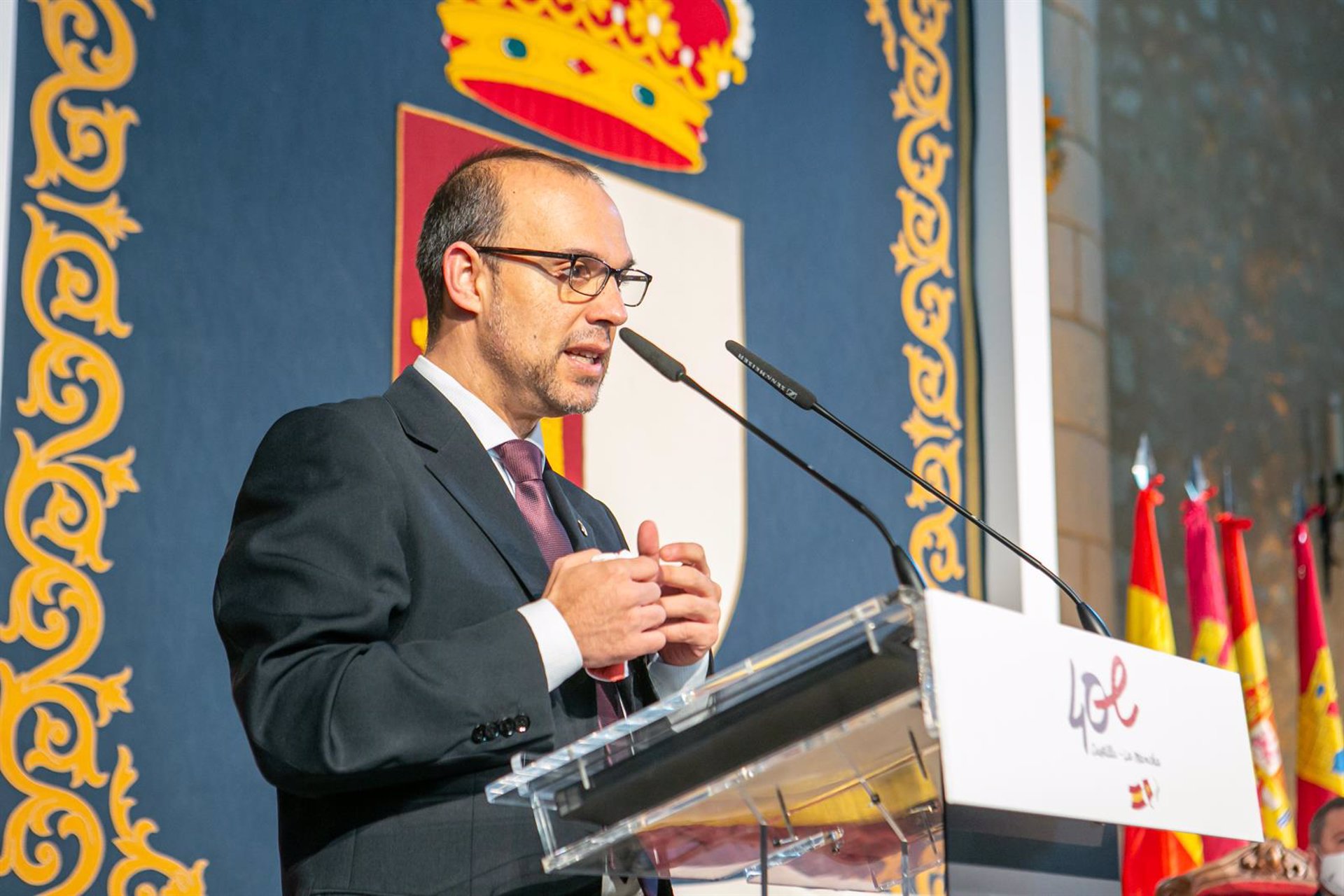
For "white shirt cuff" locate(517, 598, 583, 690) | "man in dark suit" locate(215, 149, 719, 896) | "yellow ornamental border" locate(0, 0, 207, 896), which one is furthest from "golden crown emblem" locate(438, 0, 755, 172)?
"white shirt cuff" locate(517, 598, 583, 690)

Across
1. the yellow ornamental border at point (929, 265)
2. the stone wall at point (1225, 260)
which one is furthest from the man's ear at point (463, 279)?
the stone wall at point (1225, 260)

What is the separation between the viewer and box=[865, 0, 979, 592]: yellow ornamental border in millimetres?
4410

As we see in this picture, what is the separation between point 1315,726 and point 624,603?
384 cm

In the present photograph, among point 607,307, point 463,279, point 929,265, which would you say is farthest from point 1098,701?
point 929,265

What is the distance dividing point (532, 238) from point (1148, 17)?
5.68 metres

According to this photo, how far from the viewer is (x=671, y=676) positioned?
2.09m

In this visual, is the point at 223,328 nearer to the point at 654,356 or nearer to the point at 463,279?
the point at 463,279

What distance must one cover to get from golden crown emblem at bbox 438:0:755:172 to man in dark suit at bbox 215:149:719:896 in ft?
5.26

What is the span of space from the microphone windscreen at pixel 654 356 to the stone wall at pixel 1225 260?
15.7 ft

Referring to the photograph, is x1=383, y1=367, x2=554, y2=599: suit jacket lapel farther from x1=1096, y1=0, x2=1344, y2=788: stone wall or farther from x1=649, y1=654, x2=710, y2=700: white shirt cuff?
x1=1096, y1=0, x2=1344, y2=788: stone wall

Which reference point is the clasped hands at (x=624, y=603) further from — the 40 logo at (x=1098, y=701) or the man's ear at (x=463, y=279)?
the man's ear at (x=463, y=279)

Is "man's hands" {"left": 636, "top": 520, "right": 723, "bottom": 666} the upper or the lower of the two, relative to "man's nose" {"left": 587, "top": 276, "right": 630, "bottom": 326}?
lower

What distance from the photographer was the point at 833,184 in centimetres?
437

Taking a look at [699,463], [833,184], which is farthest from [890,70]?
[699,463]
